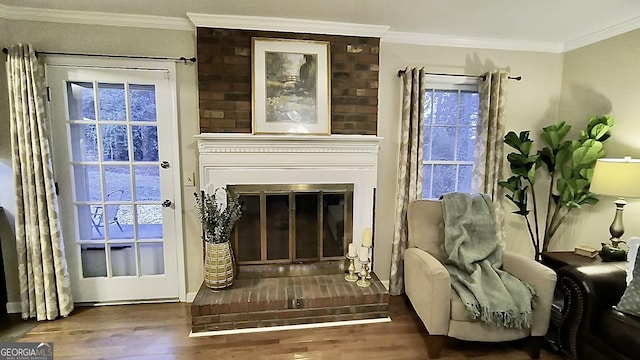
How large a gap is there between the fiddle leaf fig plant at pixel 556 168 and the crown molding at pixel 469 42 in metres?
0.78

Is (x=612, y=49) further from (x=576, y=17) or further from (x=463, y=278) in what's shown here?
(x=463, y=278)

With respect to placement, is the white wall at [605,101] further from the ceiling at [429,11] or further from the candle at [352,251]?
the candle at [352,251]

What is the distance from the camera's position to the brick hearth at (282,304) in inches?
92.0

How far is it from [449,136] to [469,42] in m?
0.88

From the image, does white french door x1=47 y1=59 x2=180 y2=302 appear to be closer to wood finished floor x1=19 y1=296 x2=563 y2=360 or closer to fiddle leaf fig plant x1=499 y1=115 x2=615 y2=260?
wood finished floor x1=19 y1=296 x2=563 y2=360

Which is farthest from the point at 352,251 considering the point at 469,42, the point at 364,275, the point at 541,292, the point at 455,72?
the point at 469,42

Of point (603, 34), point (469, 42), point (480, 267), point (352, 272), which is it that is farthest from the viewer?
point (469, 42)

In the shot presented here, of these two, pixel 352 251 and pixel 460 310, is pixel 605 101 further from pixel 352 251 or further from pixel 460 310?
pixel 352 251

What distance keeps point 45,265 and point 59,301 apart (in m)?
0.33

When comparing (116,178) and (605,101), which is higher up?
(605,101)

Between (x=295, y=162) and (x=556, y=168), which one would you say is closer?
(x=295, y=162)

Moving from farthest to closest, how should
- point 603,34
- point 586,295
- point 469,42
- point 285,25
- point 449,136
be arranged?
point 449,136 < point 469,42 < point 603,34 < point 285,25 < point 586,295

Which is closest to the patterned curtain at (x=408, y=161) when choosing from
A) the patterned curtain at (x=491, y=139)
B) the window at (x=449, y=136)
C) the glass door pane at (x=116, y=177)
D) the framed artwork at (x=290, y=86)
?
the window at (x=449, y=136)

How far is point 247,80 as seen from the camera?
254cm
